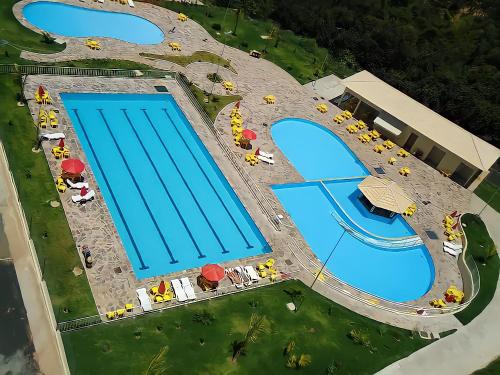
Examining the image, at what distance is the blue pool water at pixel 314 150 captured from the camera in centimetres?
4012

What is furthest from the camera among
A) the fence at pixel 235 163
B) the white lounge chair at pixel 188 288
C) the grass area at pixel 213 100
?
the grass area at pixel 213 100

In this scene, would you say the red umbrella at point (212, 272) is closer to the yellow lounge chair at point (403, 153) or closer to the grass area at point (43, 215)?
the grass area at point (43, 215)

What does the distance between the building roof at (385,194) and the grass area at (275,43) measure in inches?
708

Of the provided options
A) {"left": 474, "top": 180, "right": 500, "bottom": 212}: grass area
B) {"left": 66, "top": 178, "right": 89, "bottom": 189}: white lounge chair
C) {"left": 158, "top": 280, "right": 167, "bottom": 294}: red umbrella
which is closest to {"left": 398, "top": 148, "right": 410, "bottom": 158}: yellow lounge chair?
{"left": 474, "top": 180, "right": 500, "bottom": 212}: grass area

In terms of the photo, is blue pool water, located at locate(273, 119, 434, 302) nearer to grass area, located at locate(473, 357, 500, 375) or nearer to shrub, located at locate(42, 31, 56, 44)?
grass area, located at locate(473, 357, 500, 375)

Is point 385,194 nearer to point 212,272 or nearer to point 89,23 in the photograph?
point 212,272

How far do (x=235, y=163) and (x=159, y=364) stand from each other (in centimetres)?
1803

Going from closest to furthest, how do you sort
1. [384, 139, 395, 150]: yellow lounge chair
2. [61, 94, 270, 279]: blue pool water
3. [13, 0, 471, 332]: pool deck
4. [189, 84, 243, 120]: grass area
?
[13, 0, 471, 332]: pool deck → [61, 94, 270, 279]: blue pool water → [189, 84, 243, 120]: grass area → [384, 139, 395, 150]: yellow lounge chair

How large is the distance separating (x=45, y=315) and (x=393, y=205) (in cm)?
2537

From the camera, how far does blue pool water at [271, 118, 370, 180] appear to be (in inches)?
1580

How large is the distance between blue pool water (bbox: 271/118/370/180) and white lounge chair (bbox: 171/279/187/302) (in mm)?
16126

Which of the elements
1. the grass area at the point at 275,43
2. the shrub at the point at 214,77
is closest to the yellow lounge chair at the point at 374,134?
the grass area at the point at 275,43

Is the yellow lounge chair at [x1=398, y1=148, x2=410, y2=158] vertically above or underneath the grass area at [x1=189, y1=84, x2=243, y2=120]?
above

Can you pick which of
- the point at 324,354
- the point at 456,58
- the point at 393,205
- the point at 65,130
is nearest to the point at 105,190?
the point at 65,130
